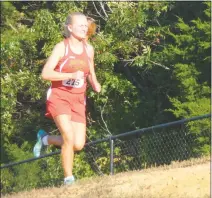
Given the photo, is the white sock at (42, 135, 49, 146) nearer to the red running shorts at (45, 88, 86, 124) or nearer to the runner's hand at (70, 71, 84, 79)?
the red running shorts at (45, 88, 86, 124)

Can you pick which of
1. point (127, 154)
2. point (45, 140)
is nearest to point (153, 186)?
point (45, 140)

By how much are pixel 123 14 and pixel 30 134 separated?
4.66 metres

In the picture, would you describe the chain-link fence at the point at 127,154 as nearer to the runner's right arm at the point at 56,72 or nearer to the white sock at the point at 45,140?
the white sock at the point at 45,140

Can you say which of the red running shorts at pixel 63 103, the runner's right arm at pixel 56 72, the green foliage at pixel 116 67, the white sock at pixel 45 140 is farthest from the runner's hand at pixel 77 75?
the green foliage at pixel 116 67

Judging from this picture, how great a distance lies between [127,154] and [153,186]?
17.7 ft

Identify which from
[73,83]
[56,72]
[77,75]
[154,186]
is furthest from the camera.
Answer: [73,83]

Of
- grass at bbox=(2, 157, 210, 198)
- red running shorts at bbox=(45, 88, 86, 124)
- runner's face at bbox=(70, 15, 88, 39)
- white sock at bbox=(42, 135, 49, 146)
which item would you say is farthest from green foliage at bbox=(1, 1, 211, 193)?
runner's face at bbox=(70, 15, 88, 39)

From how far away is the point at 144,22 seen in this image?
15922 millimetres

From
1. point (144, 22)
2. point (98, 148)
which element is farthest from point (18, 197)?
point (144, 22)

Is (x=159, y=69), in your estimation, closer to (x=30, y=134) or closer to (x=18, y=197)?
(x=30, y=134)

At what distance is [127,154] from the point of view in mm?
13000

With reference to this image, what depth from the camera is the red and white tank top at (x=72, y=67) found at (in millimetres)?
8133

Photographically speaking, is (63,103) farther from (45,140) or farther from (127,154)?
(127,154)

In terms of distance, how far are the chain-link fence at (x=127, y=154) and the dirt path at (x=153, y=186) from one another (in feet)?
6.22
